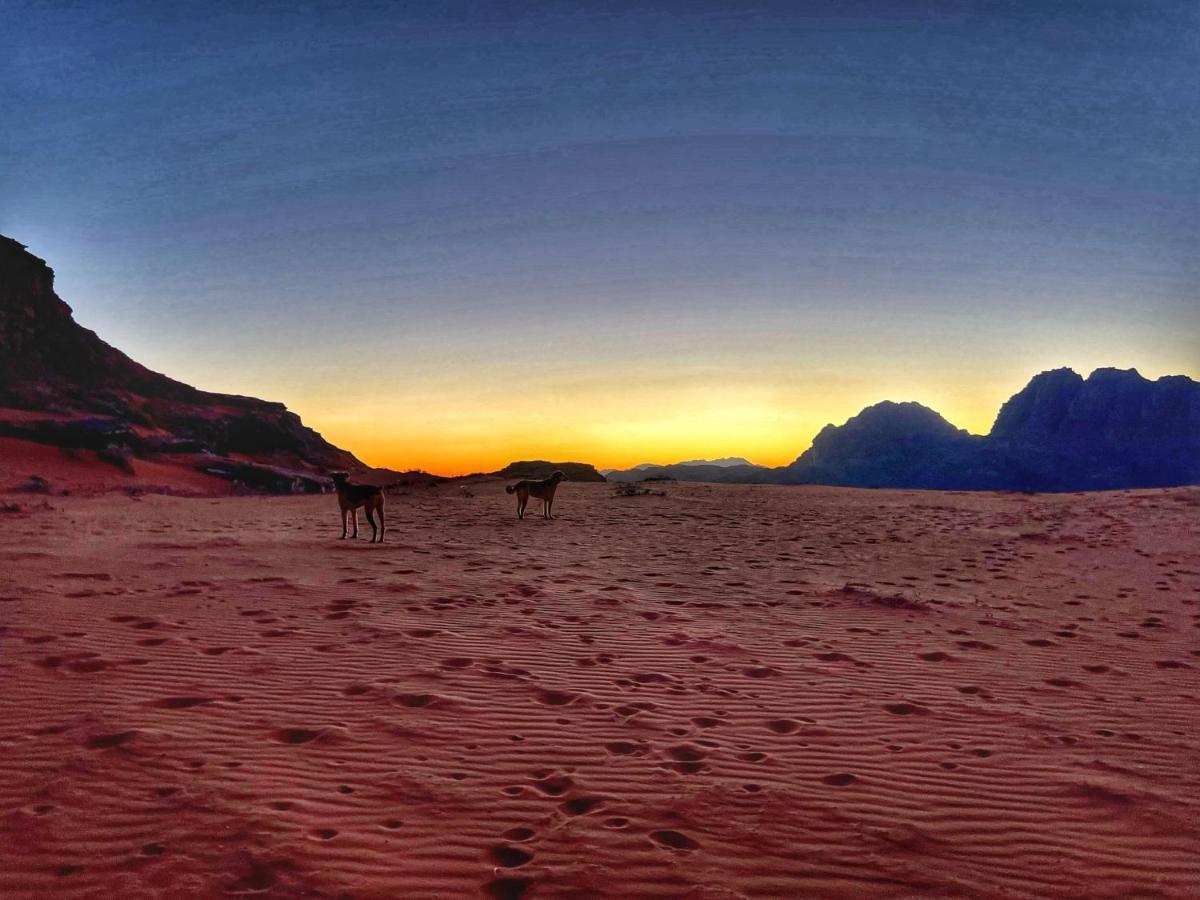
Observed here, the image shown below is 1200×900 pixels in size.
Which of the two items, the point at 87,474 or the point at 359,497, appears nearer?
the point at 359,497

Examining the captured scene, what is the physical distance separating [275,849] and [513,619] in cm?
553

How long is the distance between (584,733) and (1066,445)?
151631 mm

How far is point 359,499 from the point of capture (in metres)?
16.5

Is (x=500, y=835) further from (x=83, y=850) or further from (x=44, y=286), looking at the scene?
(x=44, y=286)

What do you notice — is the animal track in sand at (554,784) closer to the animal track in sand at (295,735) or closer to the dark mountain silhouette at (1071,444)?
the animal track in sand at (295,735)

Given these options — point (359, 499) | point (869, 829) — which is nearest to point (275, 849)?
point (869, 829)

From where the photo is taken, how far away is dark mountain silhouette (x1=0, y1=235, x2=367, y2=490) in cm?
4216

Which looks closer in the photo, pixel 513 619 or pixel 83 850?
pixel 83 850

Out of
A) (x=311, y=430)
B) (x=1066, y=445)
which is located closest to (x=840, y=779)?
(x=311, y=430)

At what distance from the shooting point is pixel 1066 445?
126 meters

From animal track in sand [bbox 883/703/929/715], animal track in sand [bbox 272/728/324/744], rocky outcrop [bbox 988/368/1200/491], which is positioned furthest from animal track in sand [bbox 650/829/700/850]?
rocky outcrop [bbox 988/368/1200/491]

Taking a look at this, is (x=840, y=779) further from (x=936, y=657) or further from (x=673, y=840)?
(x=936, y=657)

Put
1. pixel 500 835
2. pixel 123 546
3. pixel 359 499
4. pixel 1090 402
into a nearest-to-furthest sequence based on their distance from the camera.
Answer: pixel 500 835
pixel 123 546
pixel 359 499
pixel 1090 402

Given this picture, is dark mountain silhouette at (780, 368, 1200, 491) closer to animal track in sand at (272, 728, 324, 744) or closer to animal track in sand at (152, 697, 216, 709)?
animal track in sand at (272, 728, 324, 744)
